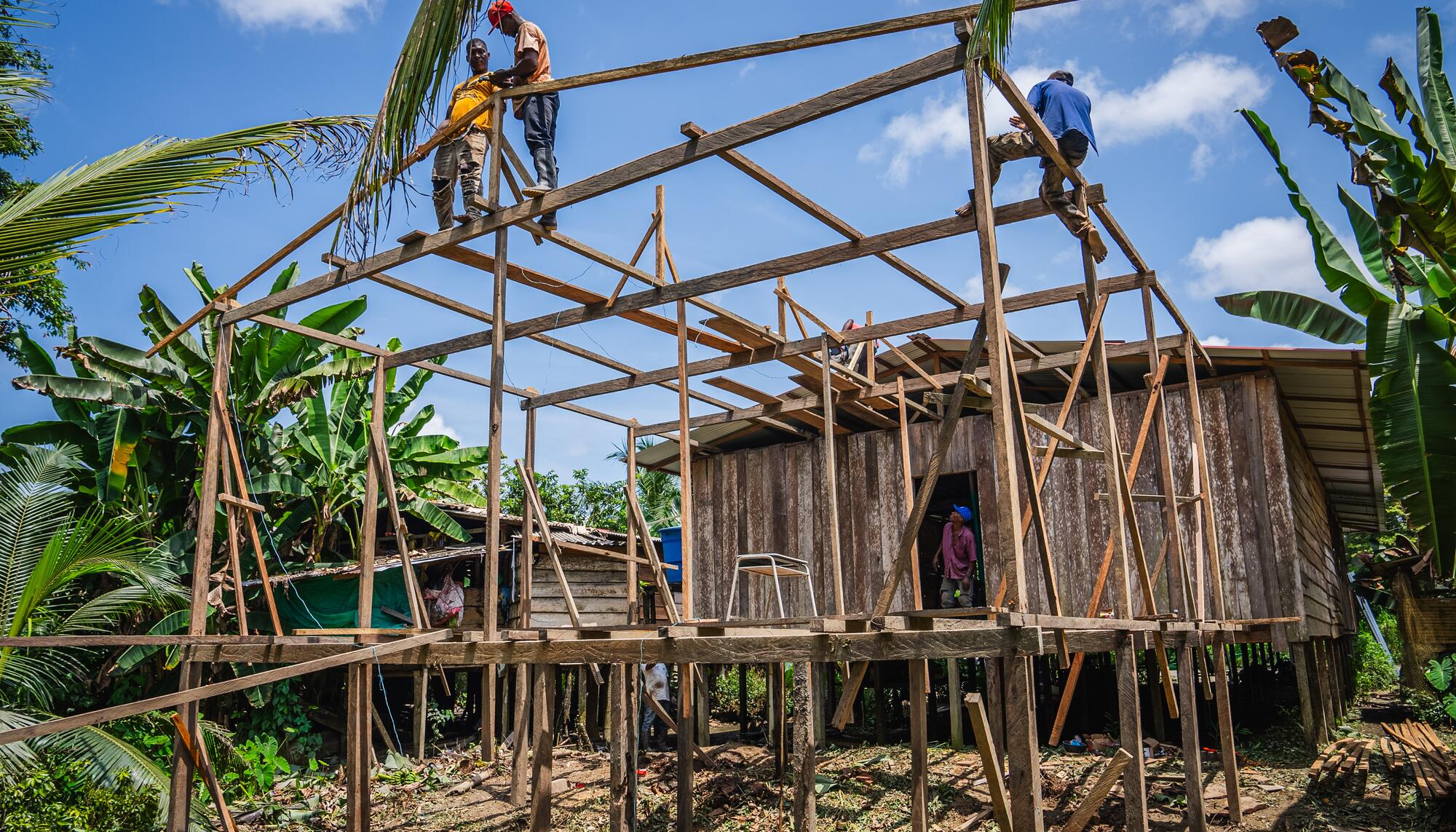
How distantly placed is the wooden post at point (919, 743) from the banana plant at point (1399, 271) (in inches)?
192

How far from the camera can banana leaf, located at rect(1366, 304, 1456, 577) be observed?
845cm

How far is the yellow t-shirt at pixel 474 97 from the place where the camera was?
763 centimetres

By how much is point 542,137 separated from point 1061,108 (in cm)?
370

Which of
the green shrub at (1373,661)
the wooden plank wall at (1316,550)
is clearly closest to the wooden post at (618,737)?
the wooden plank wall at (1316,550)

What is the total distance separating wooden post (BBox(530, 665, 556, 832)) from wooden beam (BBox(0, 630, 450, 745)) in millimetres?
909

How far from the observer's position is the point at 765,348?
10.0 m

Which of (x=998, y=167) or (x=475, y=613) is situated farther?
(x=475, y=613)

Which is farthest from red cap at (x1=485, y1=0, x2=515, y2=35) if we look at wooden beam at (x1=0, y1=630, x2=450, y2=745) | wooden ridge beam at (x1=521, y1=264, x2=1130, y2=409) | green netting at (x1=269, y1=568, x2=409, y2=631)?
green netting at (x1=269, y1=568, x2=409, y2=631)

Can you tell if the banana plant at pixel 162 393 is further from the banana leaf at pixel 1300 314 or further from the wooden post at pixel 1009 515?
the banana leaf at pixel 1300 314

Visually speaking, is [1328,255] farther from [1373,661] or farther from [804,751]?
[1373,661]

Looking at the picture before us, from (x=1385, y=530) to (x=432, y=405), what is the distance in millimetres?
21489

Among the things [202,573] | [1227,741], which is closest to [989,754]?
[1227,741]

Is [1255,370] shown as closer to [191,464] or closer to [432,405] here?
[432,405]

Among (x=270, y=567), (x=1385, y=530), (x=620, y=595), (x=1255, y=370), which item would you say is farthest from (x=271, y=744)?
(x=1385, y=530)
